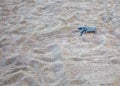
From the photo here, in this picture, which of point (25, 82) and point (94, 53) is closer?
point (25, 82)

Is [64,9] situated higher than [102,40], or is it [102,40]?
[64,9]

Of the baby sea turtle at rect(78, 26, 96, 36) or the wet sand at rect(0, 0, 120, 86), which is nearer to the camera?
the wet sand at rect(0, 0, 120, 86)

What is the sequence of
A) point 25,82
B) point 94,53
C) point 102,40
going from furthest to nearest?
point 102,40 < point 94,53 < point 25,82

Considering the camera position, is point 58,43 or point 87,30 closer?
point 58,43

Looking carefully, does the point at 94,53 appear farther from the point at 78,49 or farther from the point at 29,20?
the point at 29,20

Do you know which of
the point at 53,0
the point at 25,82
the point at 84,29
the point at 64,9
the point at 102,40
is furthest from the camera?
the point at 53,0

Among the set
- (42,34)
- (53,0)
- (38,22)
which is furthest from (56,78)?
(53,0)

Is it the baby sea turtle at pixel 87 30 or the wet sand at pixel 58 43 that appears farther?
the baby sea turtle at pixel 87 30

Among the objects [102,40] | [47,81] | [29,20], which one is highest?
[29,20]
